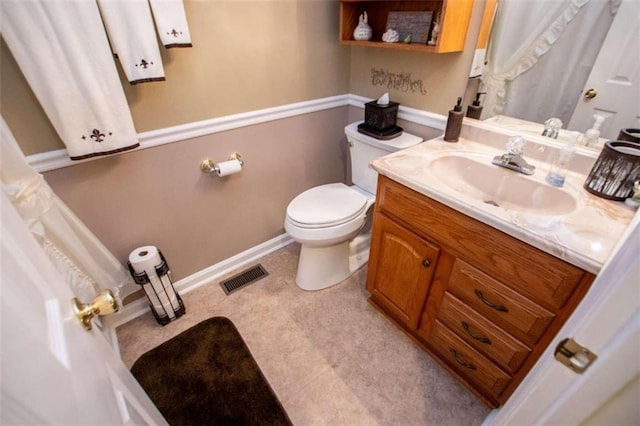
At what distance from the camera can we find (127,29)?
1.05m

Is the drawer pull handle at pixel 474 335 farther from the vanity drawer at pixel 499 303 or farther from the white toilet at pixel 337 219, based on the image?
the white toilet at pixel 337 219

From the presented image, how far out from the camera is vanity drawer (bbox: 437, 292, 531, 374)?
1023 mm

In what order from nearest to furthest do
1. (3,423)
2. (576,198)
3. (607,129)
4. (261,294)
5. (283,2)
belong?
(3,423) → (576,198) → (607,129) → (283,2) → (261,294)

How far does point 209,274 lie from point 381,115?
1.36 metres

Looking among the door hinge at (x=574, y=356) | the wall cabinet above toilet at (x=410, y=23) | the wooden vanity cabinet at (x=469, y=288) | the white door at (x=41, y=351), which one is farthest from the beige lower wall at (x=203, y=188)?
the door hinge at (x=574, y=356)

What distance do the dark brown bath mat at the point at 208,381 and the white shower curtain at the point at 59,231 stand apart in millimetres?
390

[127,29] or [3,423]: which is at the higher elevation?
[127,29]

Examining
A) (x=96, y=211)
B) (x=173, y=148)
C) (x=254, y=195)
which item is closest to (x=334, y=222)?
(x=254, y=195)

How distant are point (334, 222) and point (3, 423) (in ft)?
Result: 4.17

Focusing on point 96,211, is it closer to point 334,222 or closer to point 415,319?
point 334,222

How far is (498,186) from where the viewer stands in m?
1.22

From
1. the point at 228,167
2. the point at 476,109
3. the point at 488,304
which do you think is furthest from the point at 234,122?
the point at 488,304

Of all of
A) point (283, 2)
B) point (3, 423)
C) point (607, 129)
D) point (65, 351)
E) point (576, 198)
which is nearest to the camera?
point (3, 423)

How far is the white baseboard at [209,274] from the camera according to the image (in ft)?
5.22
